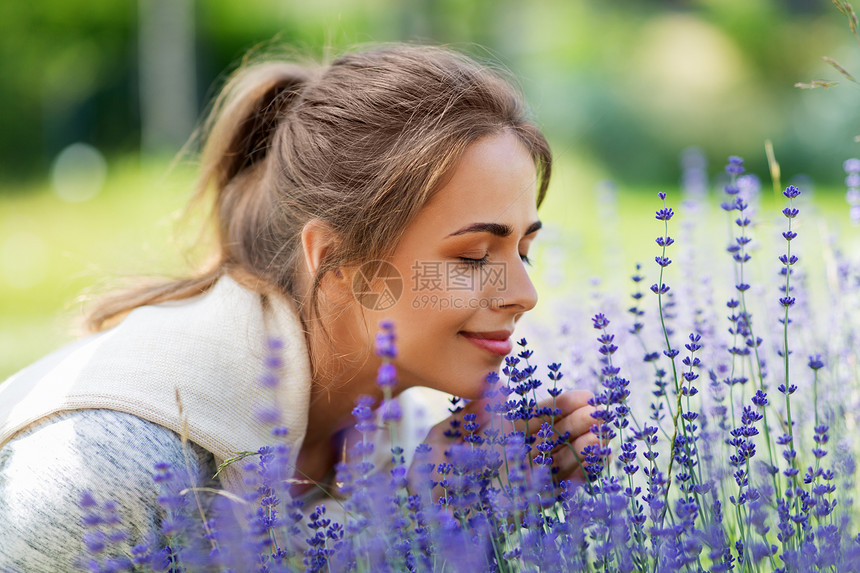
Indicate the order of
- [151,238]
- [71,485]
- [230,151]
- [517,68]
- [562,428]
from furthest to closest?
[517,68]
[151,238]
[230,151]
[562,428]
[71,485]

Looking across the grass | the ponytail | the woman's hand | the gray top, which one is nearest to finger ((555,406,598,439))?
the woman's hand

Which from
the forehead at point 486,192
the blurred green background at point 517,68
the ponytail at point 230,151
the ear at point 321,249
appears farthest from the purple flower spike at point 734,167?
the blurred green background at point 517,68

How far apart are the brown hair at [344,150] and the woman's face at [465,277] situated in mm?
50

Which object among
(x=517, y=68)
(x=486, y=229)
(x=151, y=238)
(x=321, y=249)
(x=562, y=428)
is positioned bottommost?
(x=517, y=68)

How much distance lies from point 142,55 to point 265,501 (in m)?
17.0

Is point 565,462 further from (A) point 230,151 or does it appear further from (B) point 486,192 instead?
(A) point 230,151

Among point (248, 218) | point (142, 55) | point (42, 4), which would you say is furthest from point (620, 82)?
point (248, 218)

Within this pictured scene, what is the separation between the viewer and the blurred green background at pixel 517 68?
10.2 meters

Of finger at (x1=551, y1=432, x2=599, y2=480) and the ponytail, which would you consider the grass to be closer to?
the ponytail

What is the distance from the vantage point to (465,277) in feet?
5.72

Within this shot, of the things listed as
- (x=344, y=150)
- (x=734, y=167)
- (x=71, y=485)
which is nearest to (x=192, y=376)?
(x=71, y=485)

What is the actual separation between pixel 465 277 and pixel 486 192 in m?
0.20

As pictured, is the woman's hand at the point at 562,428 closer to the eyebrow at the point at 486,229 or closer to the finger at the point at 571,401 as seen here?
the finger at the point at 571,401

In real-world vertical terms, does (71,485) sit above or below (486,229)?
below
